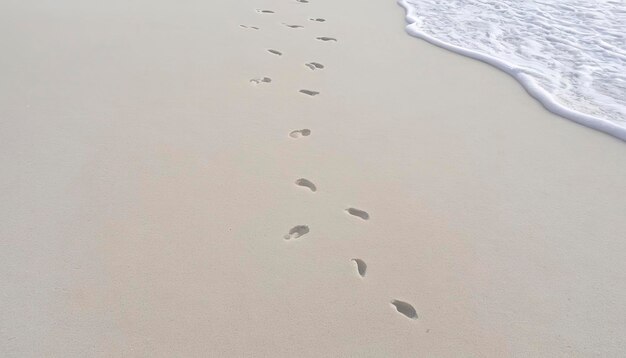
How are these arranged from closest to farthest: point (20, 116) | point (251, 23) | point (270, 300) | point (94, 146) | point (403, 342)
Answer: point (403, 342), point (270, 300), point (94, 146), point (20, 116), point (251, 23)

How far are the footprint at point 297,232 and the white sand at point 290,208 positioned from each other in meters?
0.02

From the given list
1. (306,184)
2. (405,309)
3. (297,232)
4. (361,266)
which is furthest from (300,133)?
(405,309)

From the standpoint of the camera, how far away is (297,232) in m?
1.79

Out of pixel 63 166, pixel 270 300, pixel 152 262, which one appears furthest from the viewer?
pixel 63 166

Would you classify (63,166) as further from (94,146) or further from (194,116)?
(194,116)

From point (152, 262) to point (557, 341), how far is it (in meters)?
1.19

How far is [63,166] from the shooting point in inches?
79.8

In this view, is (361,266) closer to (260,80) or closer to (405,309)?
(405,309)

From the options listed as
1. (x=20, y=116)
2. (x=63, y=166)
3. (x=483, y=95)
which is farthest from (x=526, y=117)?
(x=20, y=116)

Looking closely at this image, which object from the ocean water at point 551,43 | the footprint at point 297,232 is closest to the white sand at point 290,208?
the footprint at point 297,232

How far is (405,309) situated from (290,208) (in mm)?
568

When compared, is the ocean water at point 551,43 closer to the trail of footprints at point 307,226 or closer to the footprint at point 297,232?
the trail of footprints at point 307,226

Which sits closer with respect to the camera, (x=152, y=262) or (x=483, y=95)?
(x=152, y=262)

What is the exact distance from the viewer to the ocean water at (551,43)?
275 centimetres
